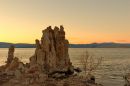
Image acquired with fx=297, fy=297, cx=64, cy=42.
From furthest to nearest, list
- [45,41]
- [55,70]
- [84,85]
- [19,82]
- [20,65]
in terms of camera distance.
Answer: [45,41], [55,70], [20,65], [84,85], [19,82]

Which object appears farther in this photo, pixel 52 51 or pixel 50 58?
pixel 52 51

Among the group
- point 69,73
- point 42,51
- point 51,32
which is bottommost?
point 69,73

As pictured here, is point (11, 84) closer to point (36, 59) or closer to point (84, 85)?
point (84, 85)

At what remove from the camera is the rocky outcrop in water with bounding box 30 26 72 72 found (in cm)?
9888

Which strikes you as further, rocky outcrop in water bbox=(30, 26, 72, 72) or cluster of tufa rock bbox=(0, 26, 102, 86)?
rocky outcrop in water bbox=(30, 26, 72, 72)

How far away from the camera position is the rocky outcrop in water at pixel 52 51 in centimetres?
9888

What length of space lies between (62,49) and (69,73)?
9987mm

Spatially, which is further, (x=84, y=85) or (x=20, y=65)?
(x=20, y=65)

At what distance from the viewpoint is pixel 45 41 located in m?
103

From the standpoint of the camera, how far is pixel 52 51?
338 ft

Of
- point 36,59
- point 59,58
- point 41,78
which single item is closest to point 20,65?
point 36,59

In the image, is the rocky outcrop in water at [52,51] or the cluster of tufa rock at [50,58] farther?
the rocky outcrop in water at [52,51]

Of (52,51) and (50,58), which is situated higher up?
(52,51)

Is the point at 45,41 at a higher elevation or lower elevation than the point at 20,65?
higher
